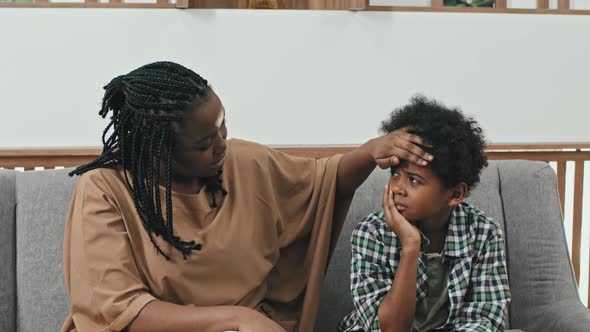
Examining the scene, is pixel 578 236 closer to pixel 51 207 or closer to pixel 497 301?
pixel 497 301

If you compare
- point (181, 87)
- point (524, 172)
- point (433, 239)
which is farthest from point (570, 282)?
point (181, 87)

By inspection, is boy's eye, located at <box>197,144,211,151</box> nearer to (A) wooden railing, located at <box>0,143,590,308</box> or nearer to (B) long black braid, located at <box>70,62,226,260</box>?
(B) long black braid, located at <box>70,62,226,260</box>

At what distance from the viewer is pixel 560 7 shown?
2.92 m

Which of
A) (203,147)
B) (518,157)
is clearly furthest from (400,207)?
(518,157)

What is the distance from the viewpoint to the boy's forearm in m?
1.73

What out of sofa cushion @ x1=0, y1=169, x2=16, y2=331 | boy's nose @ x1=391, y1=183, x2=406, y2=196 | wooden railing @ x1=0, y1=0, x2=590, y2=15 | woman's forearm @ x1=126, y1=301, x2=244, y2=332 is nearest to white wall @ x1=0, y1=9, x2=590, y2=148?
wooden railing @ x1=0, y1=0, x2=590, y2=15

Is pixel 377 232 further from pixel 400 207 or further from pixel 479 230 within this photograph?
pixel 479 230

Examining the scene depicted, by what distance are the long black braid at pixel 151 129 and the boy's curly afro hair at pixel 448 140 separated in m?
0.45

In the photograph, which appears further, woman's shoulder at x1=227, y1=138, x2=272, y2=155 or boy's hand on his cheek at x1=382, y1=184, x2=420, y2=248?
woman's shoulder at x1=227, y1=138, x2=272, y2=155

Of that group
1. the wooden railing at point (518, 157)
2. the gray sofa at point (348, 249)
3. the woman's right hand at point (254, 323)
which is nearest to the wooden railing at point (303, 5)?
the wooden railing at point (518, 157)

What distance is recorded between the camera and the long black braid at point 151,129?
5.55ft

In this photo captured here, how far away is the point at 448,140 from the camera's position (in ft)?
5.71

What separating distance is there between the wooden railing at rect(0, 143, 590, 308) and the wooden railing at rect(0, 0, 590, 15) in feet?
1.48

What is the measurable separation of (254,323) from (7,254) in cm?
73
